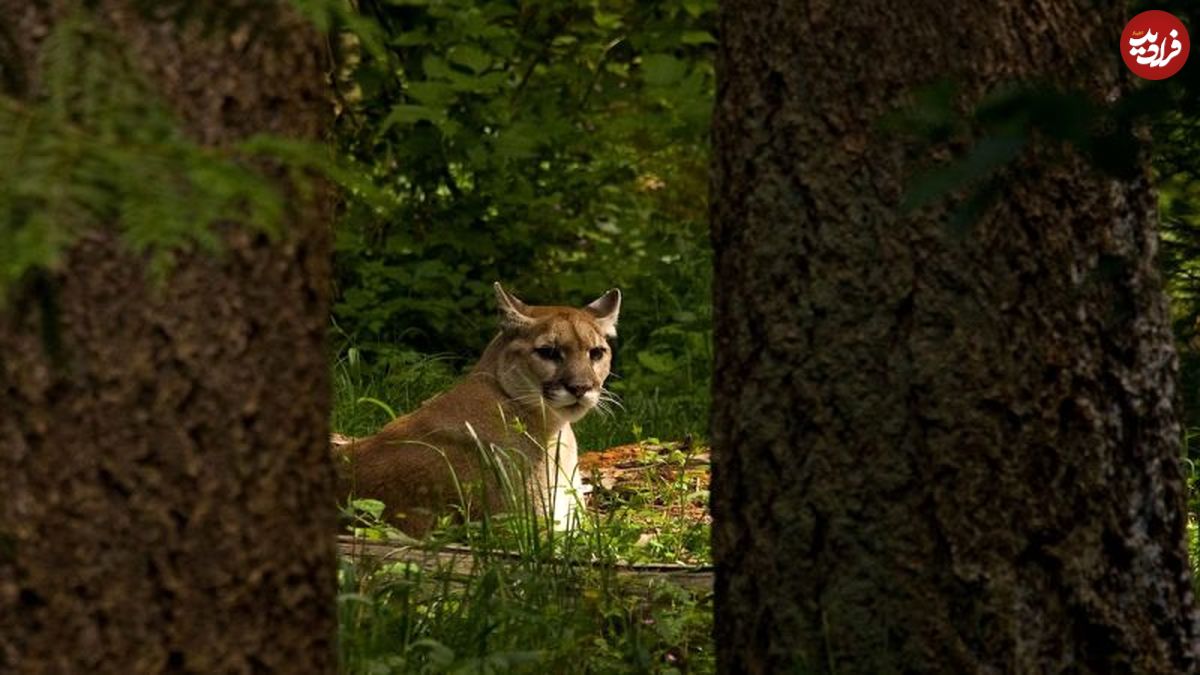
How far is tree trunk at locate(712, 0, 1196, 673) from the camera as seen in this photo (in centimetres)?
415

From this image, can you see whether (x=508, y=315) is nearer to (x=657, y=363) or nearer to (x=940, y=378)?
(x=657, y=363)

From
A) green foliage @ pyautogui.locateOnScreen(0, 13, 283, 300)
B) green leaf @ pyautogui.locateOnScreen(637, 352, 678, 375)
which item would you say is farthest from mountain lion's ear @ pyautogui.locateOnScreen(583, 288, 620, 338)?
green foliage @ pyautogui.locateOnScreen(0, 13, 283, 300)

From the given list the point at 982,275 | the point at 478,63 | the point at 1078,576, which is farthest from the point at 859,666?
the point at 478,63

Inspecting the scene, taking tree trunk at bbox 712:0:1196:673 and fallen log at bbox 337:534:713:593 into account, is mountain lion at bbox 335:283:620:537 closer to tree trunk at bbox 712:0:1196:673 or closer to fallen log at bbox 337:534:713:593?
fallen log at bbox 337:534:713:593

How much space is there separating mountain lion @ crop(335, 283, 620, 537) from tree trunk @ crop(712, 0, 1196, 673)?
2.50 meters

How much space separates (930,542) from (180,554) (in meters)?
1.66

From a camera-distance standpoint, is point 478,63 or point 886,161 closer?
point 886,161

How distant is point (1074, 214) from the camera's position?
4176mm

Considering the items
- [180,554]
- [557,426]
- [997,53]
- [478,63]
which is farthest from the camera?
[478,63]

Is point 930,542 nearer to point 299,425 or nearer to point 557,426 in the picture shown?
point 299,425

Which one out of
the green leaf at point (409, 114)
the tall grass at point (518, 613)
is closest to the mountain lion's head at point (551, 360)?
the tall grass at point (518, 613)

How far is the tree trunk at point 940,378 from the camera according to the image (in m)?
4.15
